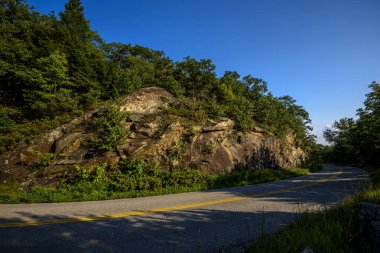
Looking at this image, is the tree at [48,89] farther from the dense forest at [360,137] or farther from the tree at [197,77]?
the dense forest at [360,137]

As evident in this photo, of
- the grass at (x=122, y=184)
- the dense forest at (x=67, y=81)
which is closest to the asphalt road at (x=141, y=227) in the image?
the grass at (x=122, y=184)

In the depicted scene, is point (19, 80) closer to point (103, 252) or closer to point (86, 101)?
point (86, 101)

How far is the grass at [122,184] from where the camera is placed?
9.06 m

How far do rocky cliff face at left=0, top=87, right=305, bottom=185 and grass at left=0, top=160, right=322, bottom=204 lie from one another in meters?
1.20

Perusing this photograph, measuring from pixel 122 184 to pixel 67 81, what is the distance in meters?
14.2

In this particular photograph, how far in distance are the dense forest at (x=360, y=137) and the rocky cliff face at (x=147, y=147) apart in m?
13.5

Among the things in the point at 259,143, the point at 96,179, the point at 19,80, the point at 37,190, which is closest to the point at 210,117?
the point at 259,143

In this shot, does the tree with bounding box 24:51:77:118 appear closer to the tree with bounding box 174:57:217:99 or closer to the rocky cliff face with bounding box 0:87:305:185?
the rocky cliff face with bounding box 0:87:305:185

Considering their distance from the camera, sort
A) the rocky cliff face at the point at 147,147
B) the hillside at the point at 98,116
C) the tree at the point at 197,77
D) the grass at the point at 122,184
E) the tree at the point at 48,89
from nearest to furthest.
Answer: the grass at the point at 122,184 → the rocky cliff face at the point at 147,147 → the hillside at the point at 98,116 → the tree at the point at 48,89 → the tree at the point at 197,77

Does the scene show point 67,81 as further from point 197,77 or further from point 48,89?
point 197,77

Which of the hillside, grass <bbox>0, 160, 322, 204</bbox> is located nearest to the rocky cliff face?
the hillside

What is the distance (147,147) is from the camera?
15000mm

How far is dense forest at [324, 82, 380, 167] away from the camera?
22.0 metres

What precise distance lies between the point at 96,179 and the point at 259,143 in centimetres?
1666
